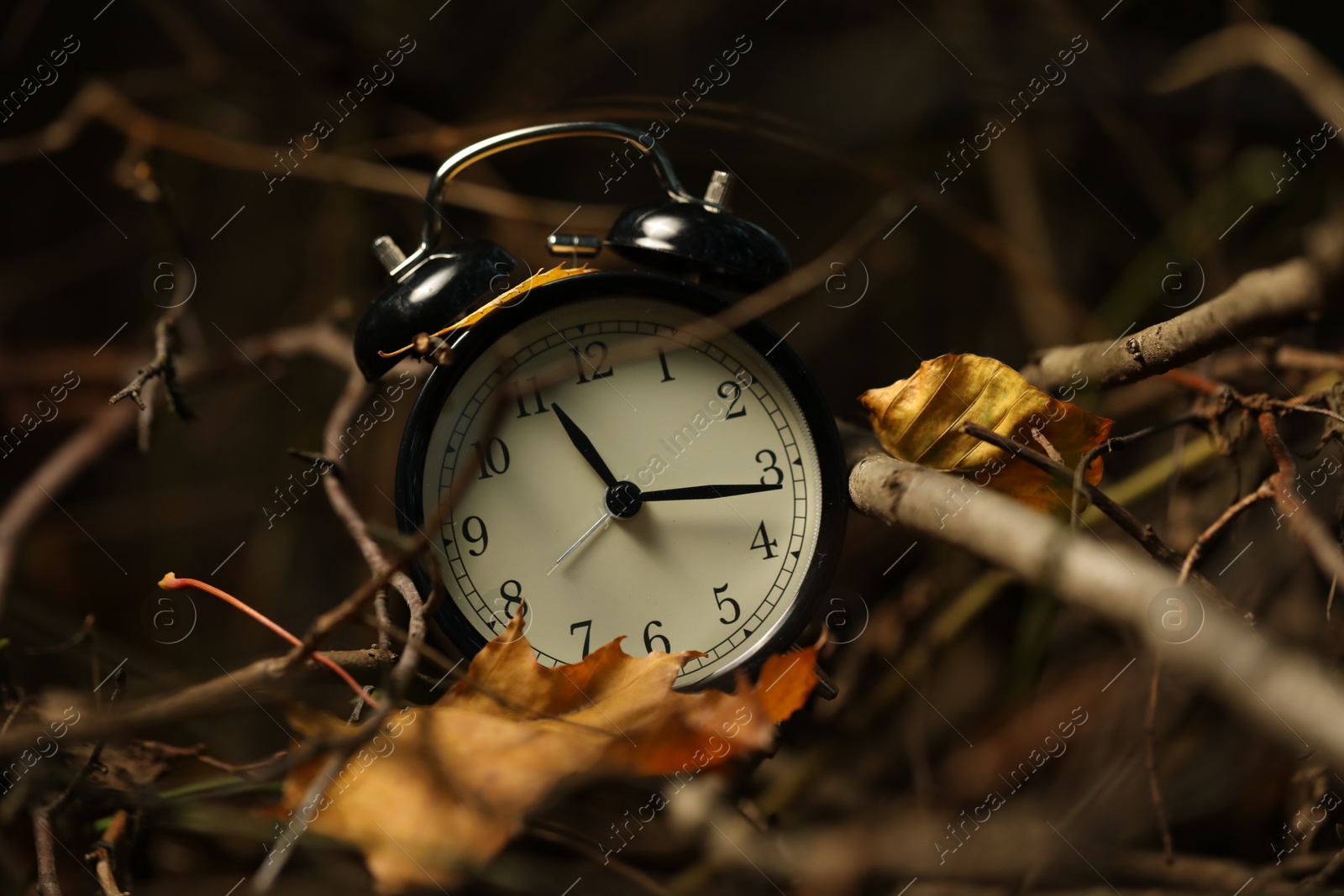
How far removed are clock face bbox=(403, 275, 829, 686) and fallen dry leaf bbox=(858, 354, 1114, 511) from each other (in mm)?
107

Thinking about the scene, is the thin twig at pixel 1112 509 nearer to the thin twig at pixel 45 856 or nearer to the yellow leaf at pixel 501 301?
the yellow leaf at pixel 501 301

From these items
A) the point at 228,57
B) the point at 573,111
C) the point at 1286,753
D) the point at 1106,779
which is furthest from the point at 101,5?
the point at 1286,753

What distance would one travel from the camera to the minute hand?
0.83 m

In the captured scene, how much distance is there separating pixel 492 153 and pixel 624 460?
0.37m

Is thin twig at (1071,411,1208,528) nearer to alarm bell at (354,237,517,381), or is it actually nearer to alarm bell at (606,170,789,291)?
alarm bell at (606,170,789,291)

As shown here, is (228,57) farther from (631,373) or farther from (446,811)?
(446,811)

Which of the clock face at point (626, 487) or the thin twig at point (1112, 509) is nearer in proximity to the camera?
the thin twig at point (1112, 509)

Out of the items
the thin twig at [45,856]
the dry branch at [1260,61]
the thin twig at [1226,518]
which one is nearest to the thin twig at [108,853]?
the thin twig at [45,856]

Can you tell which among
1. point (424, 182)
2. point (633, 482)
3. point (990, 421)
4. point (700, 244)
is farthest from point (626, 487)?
point (424, 182)

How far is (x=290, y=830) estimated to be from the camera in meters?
0.57

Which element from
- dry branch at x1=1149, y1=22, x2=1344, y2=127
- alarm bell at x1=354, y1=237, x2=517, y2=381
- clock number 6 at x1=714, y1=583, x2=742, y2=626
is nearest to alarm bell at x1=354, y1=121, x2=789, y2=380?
alarm bell at x1=354, y1=237, x2=517, y2=381

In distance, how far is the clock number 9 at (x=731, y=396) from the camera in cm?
84

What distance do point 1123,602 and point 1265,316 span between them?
38cm

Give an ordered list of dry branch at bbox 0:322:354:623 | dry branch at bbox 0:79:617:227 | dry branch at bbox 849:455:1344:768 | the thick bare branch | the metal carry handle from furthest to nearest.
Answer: dry branch at bbox 0:79:617:227, dry branch at bbox 0:322:354:623, the metal carry handle, the thick bare branch, dry branch at bbox 849:455:1344:768
